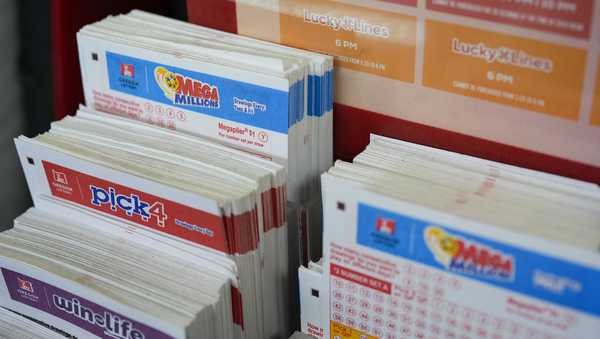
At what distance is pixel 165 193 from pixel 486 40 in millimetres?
552

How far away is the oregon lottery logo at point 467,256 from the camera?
99cm

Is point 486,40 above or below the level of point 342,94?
above

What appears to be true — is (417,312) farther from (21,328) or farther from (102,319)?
(21,328)

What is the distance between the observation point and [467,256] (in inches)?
39.8

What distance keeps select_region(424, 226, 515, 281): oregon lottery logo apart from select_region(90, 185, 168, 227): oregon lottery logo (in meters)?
0.45

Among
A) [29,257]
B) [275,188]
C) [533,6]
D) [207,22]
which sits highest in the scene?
[533,6]

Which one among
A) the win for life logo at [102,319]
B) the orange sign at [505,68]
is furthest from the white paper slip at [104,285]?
the orange sign at [505,68]

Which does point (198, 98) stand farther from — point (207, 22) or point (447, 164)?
point (447, 164)

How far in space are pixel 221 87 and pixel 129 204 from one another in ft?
0.84

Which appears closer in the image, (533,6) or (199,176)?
(533,6)

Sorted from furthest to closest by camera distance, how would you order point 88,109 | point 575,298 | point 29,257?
point 88,109
point 29,257
point 575,298

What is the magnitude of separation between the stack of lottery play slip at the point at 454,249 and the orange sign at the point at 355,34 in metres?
0.14

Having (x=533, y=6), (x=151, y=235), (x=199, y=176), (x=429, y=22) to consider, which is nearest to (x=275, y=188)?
(x=199, y=176)

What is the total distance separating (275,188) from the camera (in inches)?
47.2
